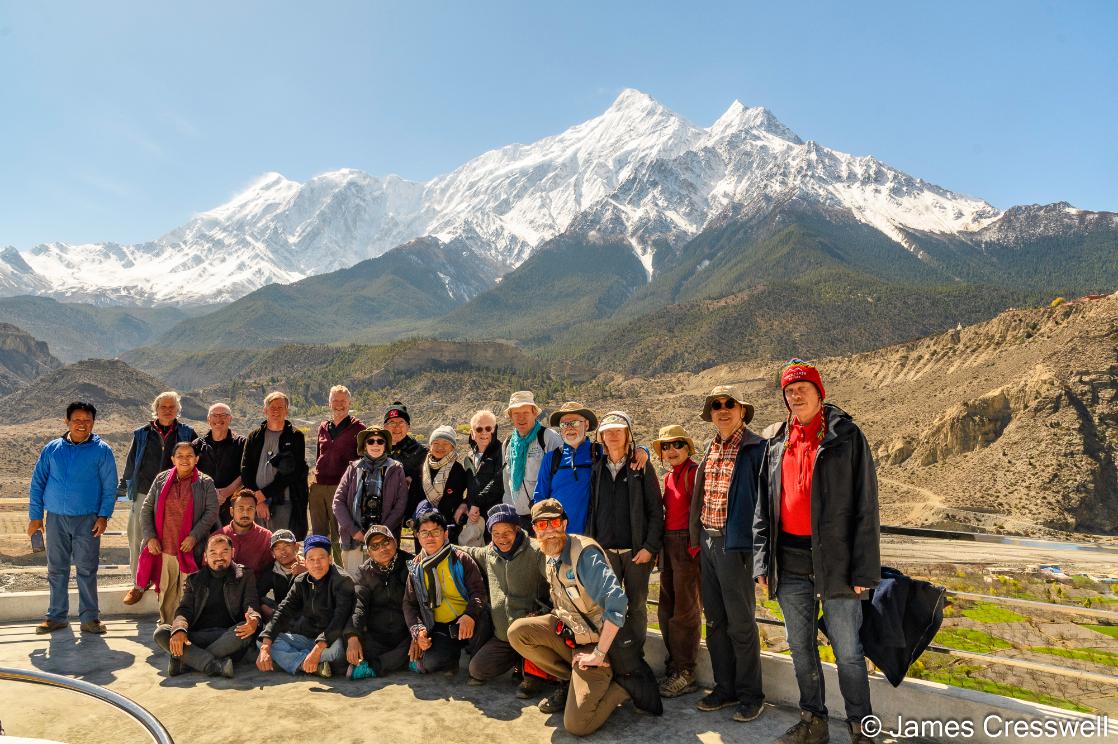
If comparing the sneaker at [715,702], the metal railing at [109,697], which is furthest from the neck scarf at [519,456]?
the metal railing at [109,697]

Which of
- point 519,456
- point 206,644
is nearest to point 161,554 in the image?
point 206,644

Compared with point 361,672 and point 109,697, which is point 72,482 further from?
point 109,697

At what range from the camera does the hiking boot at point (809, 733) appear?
3734mm

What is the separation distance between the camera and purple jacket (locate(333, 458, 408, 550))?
5891 mm

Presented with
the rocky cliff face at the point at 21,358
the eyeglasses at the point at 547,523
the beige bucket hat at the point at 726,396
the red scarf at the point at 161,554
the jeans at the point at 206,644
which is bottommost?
the jeans at the point at 206,644

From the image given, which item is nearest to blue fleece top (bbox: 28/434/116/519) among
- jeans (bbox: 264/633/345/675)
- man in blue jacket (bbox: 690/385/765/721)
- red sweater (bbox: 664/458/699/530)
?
jeans (bbox: 264/633/345/675)

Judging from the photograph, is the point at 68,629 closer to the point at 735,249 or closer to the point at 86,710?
the point at 86,710

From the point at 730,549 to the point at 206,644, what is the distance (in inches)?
157

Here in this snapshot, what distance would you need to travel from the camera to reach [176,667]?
4.91 metres

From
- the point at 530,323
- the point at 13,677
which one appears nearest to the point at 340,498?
the point at 13,677

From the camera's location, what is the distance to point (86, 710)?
407cm

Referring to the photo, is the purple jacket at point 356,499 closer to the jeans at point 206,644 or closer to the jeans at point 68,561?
the jeans at point 206,644

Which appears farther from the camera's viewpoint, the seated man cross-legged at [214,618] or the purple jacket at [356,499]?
the purple jacket at [356,499]

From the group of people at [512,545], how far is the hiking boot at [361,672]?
14mm
